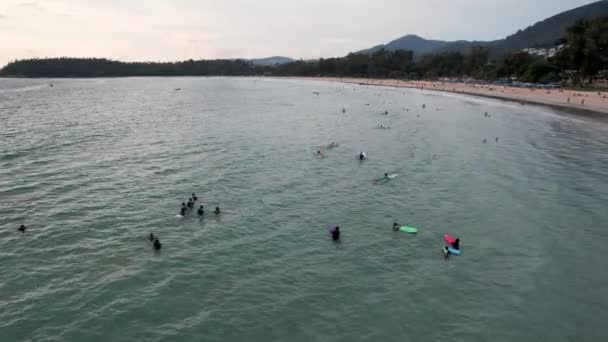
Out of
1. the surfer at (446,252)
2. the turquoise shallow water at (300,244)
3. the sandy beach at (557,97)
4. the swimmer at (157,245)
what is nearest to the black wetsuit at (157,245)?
the swimmer at (157,245)

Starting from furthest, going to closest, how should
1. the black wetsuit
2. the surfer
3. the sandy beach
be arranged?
the sandy beach
the black wetsuit
the surfer

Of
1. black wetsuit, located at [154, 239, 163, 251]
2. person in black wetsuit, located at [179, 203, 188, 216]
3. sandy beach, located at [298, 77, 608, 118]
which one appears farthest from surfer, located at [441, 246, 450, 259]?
sandy beach, located at [298, 77, 608, 118]

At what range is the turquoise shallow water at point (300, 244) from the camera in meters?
16.6

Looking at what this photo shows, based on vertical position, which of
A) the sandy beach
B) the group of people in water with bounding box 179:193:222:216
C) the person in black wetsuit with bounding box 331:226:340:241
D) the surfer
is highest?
the sandy beach

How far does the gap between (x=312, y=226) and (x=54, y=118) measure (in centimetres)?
7048

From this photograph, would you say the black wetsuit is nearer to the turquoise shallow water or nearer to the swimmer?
the swimmer

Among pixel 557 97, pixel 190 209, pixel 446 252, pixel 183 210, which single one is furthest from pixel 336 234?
pixel 557 97

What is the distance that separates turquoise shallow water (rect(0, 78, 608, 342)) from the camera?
1661 cm

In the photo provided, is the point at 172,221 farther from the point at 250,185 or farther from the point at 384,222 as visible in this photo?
the point at 384,222

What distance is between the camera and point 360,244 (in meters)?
23.8

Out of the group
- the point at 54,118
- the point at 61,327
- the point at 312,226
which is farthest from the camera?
the point at 54,118

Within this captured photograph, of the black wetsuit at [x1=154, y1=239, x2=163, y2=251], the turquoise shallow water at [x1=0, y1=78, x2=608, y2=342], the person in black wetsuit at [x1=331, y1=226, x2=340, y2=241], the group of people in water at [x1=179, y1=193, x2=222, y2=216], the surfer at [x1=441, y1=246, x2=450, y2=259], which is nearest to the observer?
the turquoise shallow water at [x1=0, y1=78, x2=608, y2=342]

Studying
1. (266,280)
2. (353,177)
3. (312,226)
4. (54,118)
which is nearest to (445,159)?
(353,177)

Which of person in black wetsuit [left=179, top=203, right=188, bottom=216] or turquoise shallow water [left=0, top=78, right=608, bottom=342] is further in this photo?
person in black wetsuit [left=179, top=203, right=188, bottom=216]
